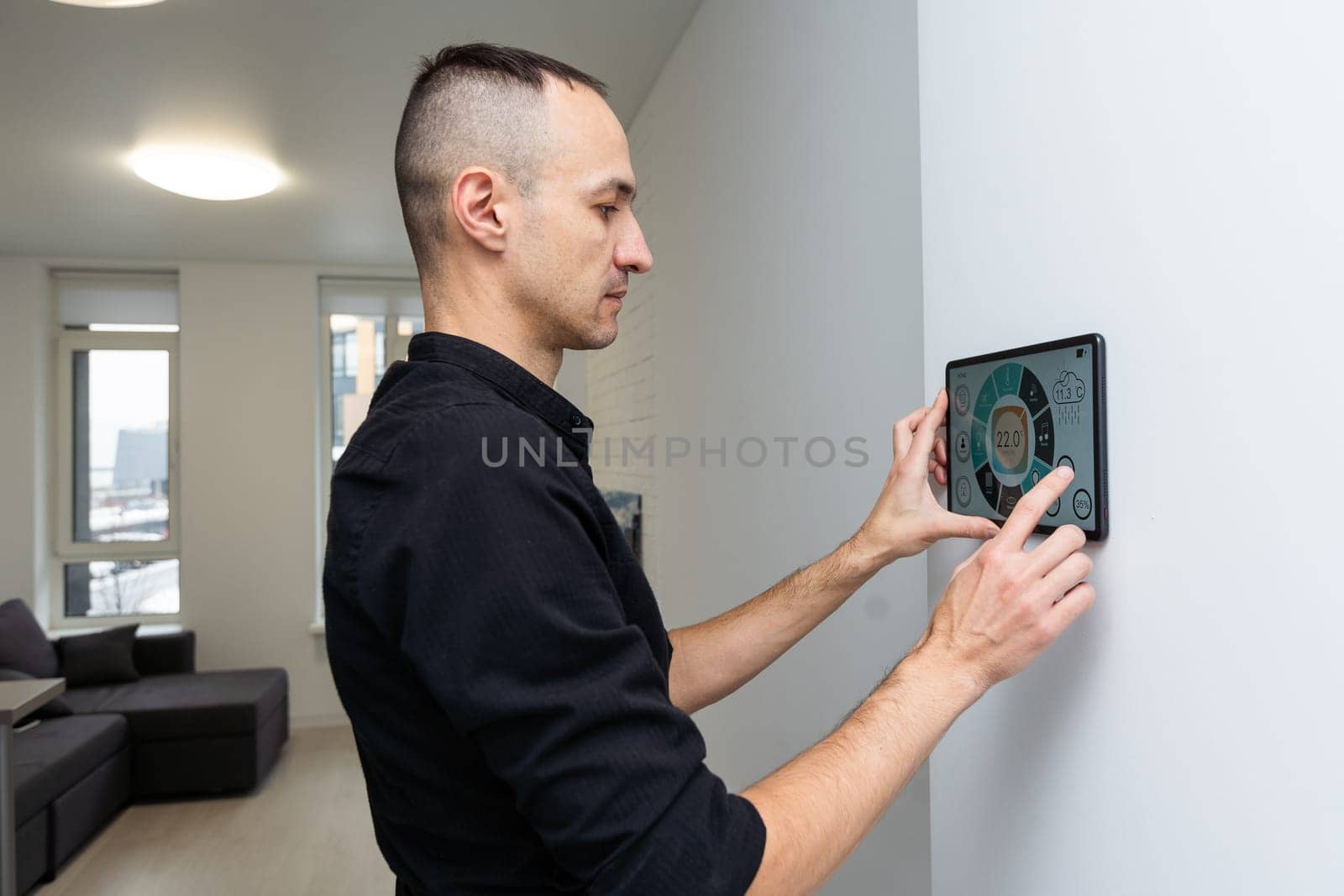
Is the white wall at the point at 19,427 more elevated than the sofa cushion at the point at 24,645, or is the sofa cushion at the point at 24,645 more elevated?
the white wall at the point at 19,427

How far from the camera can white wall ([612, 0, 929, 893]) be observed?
5.24ft

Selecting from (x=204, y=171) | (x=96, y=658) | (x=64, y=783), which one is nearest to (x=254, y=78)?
(x=204, y=171)

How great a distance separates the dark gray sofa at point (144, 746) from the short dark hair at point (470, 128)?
12.3ft

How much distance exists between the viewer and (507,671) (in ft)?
2.37

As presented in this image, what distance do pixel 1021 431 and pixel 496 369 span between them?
531mm

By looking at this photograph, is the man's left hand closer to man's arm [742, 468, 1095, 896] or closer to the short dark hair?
man's arm [742, 468, 1095, 896]

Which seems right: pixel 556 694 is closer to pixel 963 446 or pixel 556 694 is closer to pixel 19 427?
pixel 963 446

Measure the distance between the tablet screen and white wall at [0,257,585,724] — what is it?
5969 millimetres

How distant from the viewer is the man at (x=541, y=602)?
722 mm

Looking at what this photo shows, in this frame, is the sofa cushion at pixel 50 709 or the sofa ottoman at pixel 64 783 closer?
the sofa ottoman at pixel 64 783

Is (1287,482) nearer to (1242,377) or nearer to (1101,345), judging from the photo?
(1242,377)

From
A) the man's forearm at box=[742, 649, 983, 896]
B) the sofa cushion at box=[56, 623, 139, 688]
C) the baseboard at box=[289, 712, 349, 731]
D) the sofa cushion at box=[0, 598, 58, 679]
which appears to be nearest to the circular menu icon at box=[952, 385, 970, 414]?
the man's forearm at box=[742, 649, 983, 896]

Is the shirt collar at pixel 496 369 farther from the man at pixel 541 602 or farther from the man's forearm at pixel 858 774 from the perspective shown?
the man's forearm at pixel 858 774

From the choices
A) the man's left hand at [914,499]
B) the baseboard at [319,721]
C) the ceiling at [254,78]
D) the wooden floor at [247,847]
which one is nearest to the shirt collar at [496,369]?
the man's left hand at [914,499]
